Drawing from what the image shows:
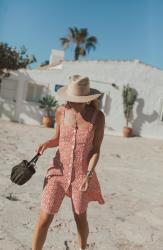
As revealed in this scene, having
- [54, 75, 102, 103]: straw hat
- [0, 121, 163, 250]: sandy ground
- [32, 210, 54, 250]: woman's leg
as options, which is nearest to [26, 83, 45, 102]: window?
[0, 121, 163, 250]: sandy ground

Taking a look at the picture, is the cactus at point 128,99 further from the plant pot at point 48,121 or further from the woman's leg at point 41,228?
the woman's leg at point 41,228

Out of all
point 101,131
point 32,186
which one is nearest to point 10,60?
point 32,186

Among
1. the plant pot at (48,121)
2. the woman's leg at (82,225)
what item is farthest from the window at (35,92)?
the woman's leg at (82,225)

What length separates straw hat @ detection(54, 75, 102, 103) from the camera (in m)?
3.55

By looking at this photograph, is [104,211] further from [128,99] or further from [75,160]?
[128,99]

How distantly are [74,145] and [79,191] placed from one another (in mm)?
398

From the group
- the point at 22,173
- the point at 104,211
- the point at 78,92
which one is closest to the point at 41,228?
the point at 22,173

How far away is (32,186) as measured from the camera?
7.18m

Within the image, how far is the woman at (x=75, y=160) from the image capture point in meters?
3.50

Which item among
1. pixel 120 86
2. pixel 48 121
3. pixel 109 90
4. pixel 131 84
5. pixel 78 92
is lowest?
pixel 48 121

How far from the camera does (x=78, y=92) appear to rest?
3605 millimetres

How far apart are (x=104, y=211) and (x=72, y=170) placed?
2.70m

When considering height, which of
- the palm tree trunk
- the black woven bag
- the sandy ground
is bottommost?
the sandy ground

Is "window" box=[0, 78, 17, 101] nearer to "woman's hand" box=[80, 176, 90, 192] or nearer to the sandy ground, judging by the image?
the sandy ground
